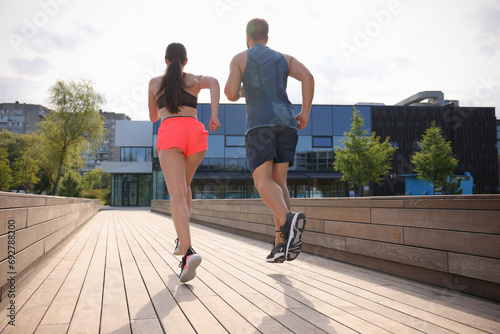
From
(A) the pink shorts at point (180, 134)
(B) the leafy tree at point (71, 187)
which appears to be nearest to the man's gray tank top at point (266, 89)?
(A) the pink shorts at point (180, 134)

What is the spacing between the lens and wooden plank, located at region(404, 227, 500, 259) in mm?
2070

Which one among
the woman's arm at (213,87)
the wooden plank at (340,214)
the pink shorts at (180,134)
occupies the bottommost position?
the wooden plank at (340,214)

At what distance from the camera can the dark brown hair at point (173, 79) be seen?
9.51ft

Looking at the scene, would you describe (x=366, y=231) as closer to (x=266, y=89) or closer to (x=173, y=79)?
(x=266, y=89)

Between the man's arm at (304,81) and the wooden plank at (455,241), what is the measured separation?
3.98 ft

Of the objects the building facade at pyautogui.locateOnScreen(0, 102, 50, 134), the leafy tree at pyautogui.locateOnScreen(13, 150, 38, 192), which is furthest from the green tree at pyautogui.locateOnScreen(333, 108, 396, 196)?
the building facade at pyautogui.locateOnScreen(0, 102, 50, 134)

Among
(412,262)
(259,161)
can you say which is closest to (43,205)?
(259,161)

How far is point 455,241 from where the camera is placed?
2.32 m

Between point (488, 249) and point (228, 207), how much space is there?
6051 mm

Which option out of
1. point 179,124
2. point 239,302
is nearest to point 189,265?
point 239,302

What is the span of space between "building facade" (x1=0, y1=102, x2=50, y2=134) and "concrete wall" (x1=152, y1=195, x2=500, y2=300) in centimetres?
11476

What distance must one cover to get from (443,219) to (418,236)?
0.26 meters

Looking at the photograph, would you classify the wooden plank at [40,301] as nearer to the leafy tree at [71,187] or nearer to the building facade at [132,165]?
the building facade at [132,165]

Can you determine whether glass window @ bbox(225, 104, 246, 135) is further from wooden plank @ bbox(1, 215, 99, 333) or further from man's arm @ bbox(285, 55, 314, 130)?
wooden plank @ bbox(1, 215, 99, 333)
